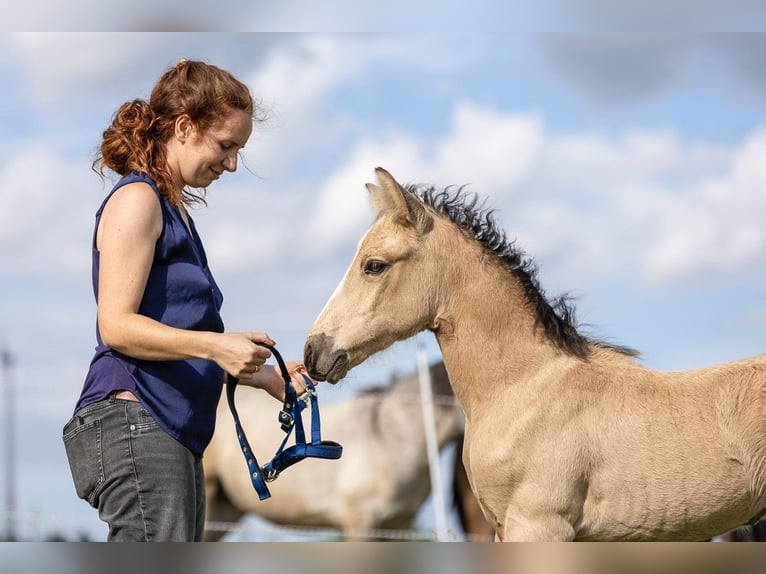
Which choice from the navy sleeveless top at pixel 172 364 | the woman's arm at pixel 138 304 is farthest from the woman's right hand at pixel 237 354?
the navy sleeveless top at pixel 172 364

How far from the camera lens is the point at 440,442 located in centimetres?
915

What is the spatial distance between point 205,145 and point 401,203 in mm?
1155

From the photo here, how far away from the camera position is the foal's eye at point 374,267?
3490mm

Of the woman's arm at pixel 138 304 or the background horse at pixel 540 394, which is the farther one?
the background horse at pixel 540 394

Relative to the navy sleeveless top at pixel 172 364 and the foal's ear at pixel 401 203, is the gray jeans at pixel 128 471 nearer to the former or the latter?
the navy sleeveless top at pixel 172 364

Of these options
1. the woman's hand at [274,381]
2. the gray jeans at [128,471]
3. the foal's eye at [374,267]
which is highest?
the foal's eye at [374,267]

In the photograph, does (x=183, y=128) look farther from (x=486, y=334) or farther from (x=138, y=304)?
(x=486, y=334)

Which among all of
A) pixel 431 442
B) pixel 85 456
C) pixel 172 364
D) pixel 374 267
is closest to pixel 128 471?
pixel 85 456

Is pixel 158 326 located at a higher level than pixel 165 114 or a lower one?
lower

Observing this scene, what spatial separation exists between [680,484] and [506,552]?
89.1 inches

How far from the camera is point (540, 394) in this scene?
3410 mm

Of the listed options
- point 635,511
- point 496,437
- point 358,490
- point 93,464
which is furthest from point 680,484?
point 358,490

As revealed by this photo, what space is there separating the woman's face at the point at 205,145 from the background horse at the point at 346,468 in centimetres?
636

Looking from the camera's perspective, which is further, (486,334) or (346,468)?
(346,468)
